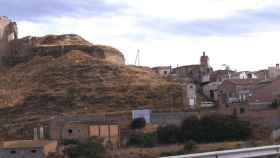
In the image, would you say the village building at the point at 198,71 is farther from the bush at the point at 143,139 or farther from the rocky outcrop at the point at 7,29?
the bush at the point at 143,139

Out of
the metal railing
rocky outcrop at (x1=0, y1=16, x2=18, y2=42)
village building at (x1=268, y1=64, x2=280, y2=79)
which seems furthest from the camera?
rocky outcrop at (x1=0, y1=16, x2=18, y2=42)

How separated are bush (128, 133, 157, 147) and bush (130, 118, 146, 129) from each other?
1897mm

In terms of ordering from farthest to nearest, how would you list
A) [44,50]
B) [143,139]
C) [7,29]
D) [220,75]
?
[7,29] < [44,50] < [220,75] < [143,139]

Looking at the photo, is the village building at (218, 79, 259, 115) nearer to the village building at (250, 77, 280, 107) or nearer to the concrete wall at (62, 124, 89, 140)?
the village building at (250, 77, 280, 107)

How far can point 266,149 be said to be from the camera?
11.0m

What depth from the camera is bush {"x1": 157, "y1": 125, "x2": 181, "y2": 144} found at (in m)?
40.5

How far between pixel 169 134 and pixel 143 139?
87.7 inches

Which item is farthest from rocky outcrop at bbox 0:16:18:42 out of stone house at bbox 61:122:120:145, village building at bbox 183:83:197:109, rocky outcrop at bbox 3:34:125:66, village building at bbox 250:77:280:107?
village building at bbox 250:77:280:107

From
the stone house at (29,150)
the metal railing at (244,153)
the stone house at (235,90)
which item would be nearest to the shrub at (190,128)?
the stone house at (29,150)

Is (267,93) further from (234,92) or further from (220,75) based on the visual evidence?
(220,75)

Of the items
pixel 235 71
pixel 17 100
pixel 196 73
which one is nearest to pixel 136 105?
pixel 17 100

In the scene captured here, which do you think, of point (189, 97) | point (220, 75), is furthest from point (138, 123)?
point (220, 75)

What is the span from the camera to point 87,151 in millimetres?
33031

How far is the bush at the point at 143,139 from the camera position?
130 feet
